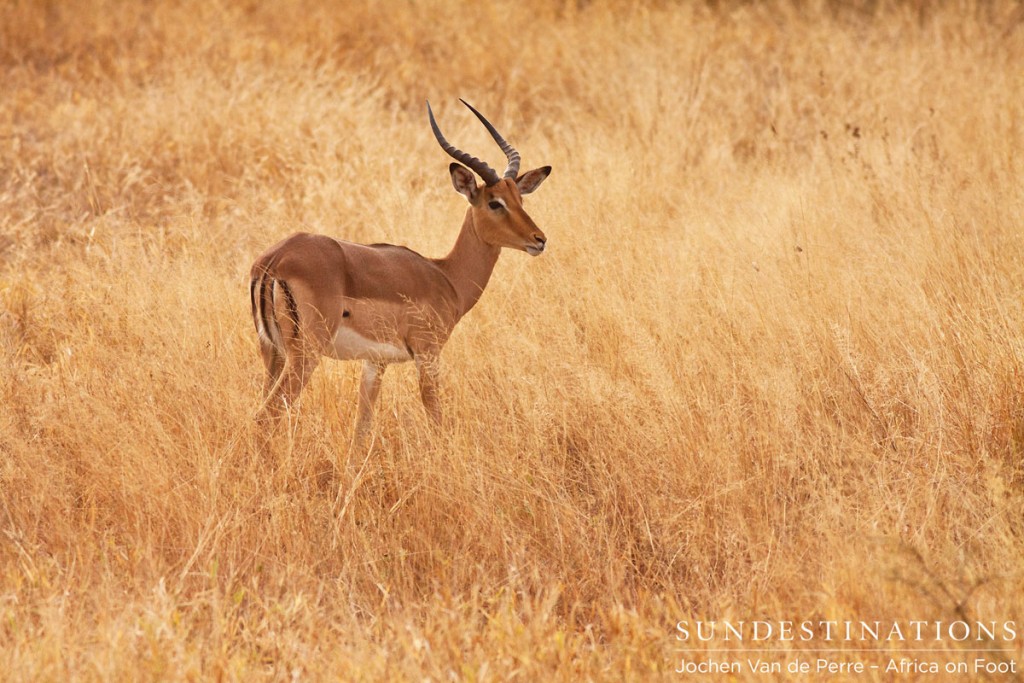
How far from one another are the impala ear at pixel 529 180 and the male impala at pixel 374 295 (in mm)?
137

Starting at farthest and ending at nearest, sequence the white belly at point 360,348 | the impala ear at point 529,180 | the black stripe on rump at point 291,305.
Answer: the impala ear at point 529,180 → the white belly at point 360,348 → the black stripe on rump at point 291,305

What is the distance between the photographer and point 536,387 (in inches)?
195

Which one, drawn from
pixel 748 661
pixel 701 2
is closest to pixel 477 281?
pixel 748 661

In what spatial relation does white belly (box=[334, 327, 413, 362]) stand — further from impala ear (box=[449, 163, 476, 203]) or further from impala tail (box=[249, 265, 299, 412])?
impala ear (box=[449, 163, 476, 203])

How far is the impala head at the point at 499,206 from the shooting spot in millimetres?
5582

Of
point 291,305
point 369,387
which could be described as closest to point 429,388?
point 369,387

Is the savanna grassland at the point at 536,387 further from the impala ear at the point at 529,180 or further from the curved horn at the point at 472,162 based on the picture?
the curved horn at the point at 472,162

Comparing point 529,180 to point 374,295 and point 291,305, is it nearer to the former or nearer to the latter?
point 374,295

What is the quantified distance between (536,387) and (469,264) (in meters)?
1.05

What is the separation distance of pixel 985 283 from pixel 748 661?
2.89 m

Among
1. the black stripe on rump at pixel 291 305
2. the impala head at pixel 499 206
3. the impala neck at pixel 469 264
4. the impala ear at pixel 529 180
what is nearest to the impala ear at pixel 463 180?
the impala head at pixel 499 206

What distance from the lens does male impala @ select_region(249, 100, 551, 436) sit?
15.5 ft

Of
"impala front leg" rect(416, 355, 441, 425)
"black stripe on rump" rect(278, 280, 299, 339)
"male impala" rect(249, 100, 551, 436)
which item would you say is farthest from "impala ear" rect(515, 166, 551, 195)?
"black stripe on rump" rect(278, 280, 299, 339)

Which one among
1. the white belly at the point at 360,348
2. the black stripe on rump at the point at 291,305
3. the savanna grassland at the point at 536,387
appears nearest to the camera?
the savanna grassland at the point at 536,387
